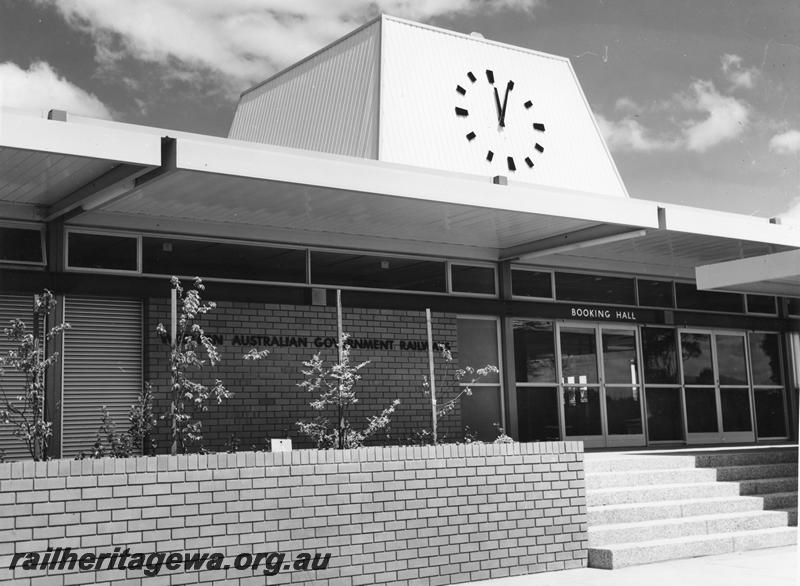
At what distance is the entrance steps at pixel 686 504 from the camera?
912 cm

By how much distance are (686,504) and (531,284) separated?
14.9 ft

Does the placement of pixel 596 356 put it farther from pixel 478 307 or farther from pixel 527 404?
pixel 478 307

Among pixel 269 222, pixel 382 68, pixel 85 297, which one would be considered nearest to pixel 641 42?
pixel 382 68

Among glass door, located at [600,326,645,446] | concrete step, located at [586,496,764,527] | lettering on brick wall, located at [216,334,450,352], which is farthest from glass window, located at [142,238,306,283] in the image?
glass door, located at [600,326,645,446]

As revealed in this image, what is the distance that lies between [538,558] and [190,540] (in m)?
3.36

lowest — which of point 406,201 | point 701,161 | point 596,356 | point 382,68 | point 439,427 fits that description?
point 439,427

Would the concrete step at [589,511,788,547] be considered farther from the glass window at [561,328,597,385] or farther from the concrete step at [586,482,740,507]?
the glass window at [561,328,597,385]

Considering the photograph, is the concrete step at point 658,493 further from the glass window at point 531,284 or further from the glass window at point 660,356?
the glass window at point 660,356

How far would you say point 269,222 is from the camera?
1093cm

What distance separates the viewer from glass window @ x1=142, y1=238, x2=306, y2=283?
10.6m

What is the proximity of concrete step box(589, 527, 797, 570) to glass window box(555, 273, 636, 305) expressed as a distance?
4.91m

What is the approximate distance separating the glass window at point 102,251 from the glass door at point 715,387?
9.32 m

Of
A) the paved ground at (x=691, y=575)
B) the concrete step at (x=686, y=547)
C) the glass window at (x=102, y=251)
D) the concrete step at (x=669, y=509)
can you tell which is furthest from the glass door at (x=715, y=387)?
the glass window at (x=102, y=251)

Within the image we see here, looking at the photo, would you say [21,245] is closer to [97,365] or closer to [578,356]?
[97,365]
